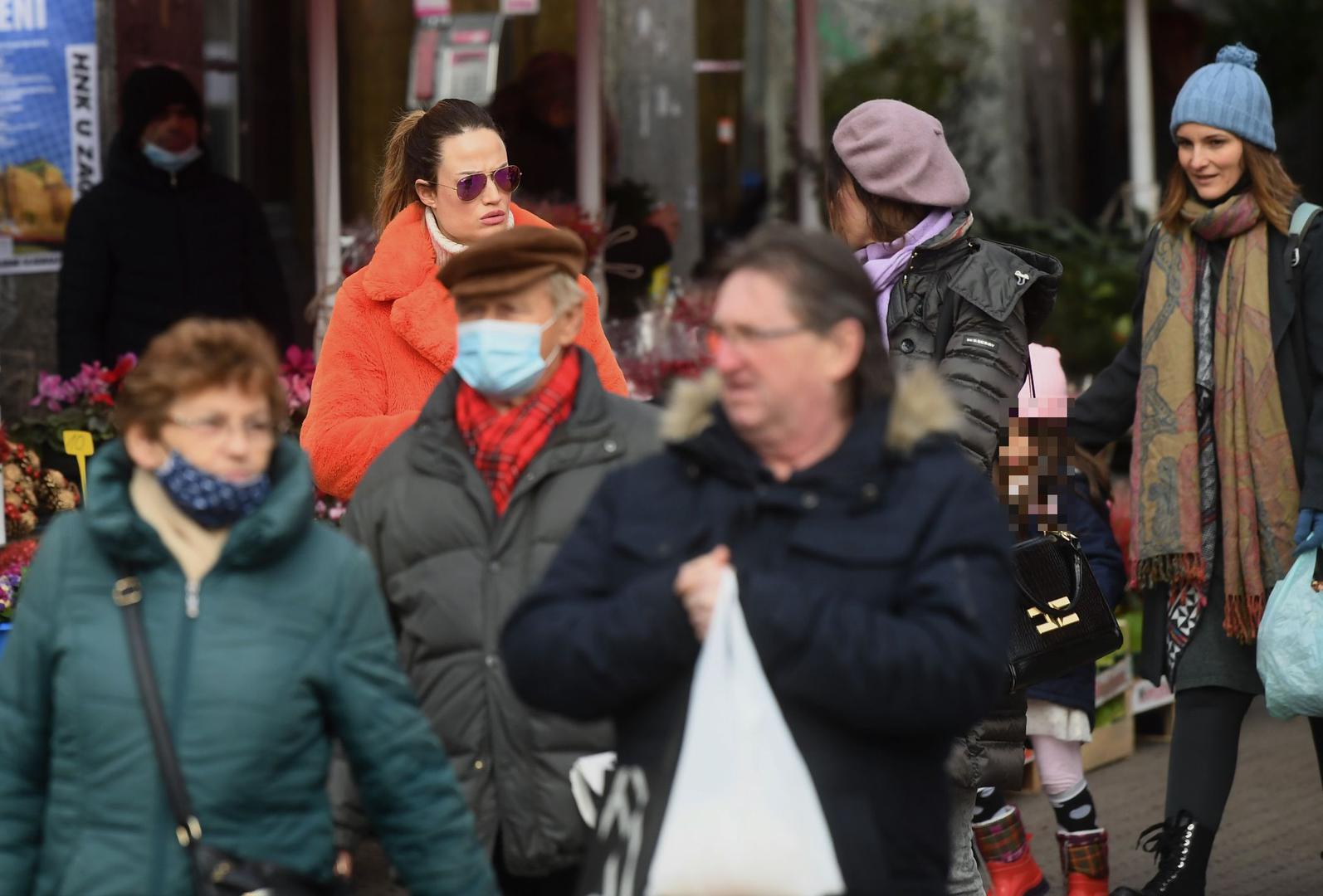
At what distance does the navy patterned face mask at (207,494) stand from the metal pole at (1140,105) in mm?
8497

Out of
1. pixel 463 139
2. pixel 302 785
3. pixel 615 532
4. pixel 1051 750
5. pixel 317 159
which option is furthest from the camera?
pixel 317 159

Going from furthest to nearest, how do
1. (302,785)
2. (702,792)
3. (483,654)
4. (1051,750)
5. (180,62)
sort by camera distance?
1. (180,62)
2. (1051,750)
3. (483,654)
4. (302,785)
5. (702,792)

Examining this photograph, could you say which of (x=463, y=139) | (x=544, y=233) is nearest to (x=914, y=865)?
(x=544, y=233)

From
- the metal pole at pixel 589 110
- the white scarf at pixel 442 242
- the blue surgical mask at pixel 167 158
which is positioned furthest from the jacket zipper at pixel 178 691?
the metal pole at pixel 589 110

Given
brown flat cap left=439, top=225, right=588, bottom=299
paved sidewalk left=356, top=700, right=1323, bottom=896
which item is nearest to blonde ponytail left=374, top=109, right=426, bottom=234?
brown flat cap left=439, top=225, right=588, bottom=299

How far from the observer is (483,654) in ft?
11.9

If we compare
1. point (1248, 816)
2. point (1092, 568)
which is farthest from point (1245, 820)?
point (1092, 568)

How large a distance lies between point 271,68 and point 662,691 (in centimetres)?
631

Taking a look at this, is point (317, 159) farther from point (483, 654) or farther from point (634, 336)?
point (483, 654)

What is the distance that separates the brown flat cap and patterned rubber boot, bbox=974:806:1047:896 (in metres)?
2.77

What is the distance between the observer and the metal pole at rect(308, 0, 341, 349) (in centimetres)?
761

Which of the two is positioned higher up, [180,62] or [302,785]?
[180,62]

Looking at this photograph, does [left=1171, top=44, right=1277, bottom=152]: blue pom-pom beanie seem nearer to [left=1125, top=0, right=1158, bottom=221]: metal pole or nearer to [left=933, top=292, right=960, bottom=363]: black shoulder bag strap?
[left=933, top=292, right=960, bottom=363]: black shoulder bag strap

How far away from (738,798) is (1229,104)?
127 inches
